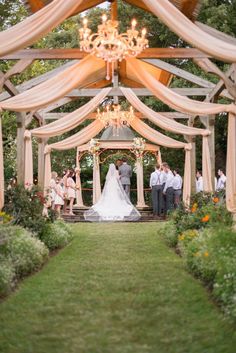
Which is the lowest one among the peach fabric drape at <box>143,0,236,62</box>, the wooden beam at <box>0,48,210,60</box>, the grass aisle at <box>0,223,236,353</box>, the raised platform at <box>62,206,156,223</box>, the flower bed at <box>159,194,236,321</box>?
the grass aisle at <box>0,223,236,353</box>

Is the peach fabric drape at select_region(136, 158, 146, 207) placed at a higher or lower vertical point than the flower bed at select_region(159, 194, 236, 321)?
higher

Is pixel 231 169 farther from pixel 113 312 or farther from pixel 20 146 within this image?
pixel 113 312

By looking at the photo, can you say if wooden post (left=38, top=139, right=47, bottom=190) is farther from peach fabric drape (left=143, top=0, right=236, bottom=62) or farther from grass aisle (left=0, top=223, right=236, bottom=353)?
peach fabric drape (left=143, top=0, right=236, bottom=62)

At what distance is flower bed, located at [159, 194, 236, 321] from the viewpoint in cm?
541

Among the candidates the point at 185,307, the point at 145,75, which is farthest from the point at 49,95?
the point at 185,307

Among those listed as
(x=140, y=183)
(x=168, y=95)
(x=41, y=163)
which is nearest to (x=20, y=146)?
(x=41, y=163)

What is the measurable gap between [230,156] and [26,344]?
6.11 meters

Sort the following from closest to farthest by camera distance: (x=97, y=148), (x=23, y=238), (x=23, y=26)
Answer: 1. (x=23, y=26)
2. (x=23, y=238)
3. (x=97, y=148)

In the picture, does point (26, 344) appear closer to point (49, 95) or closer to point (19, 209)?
point (19, 209)

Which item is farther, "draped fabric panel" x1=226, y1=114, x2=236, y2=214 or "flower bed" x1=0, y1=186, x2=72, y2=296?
"draped fabric panel" x1=226, y1=114, x2=236, y2=214

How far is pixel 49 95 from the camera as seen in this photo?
33.6 feet

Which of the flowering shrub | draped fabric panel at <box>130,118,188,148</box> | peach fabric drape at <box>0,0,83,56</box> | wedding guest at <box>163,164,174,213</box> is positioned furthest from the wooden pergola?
wedding guest at <box>163,164,174,213</box>

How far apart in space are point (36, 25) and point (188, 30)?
197 cm

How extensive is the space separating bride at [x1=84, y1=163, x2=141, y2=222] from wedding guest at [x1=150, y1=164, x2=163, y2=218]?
95 centimetres
